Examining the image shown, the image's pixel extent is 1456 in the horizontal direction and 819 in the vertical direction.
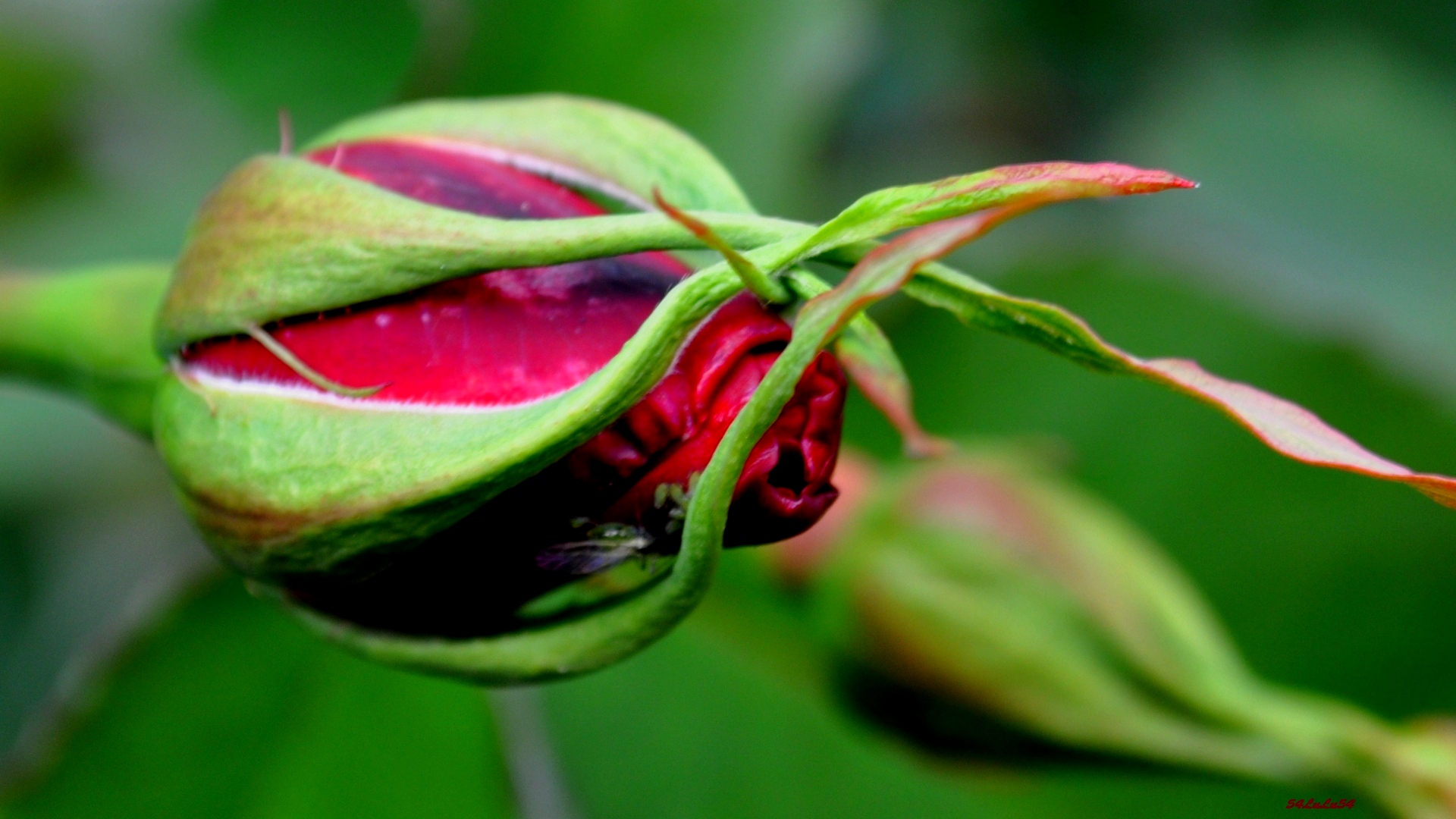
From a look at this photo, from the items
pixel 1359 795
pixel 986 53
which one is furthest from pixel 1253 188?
pixel 1359 795

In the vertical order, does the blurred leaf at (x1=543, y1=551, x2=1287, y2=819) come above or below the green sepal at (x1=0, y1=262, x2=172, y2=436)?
above

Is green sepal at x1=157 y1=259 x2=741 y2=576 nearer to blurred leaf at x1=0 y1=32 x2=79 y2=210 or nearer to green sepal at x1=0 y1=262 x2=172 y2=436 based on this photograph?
green sepal at x1=0 y1=262 x2=172 y2=436

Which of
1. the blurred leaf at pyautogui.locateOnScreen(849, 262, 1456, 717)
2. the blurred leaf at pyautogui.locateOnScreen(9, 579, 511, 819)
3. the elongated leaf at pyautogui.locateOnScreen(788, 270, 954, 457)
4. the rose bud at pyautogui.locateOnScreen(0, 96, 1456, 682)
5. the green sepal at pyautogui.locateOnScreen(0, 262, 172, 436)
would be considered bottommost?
the blurred leaf at pyautogui.locateOnScreen(9, 579, 511, 819)

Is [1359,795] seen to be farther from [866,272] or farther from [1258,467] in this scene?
[866,272]

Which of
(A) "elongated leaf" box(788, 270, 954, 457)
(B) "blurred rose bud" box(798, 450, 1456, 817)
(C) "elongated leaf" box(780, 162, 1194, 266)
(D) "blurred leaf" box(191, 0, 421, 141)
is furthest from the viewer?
(D) "blurred leaf" box(191, 0, 421, 141)

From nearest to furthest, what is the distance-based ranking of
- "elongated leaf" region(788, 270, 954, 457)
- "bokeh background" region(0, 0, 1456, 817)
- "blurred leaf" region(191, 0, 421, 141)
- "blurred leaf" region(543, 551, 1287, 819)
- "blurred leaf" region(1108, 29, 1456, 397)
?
"elongated leaf" region(788, 270, 954, 457)
"bokeh background" region(0, 0, 1456, 817)
"blurred leaf" region(543, 551, 1287, 819)
"blurred leaf" region(191, 0, 421, 141)
"blurred leaf" region(1108, 29, 1456, 397)

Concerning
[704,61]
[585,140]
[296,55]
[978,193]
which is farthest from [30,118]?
[978,193]

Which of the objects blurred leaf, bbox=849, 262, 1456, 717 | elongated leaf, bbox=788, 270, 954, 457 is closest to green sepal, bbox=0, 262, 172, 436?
elongated leaf, bbox=788, 270, 954, 457
